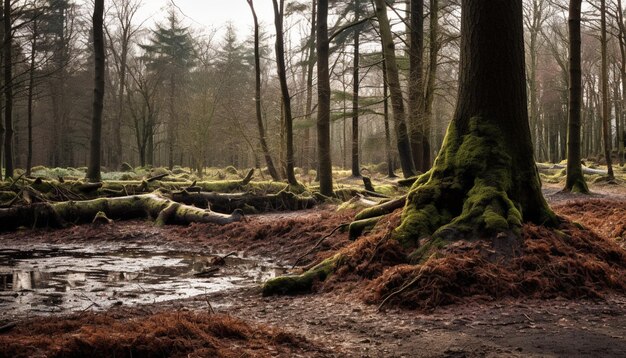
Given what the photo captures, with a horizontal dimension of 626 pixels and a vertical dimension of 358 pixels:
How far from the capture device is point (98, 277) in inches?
311

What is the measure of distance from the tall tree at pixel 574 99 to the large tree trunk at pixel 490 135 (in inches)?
380

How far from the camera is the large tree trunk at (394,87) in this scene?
53.7ft

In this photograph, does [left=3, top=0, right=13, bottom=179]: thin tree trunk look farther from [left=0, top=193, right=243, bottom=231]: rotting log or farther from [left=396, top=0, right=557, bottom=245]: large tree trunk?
[left=396, top=0, right=557, bottom=245]: large tree trunk

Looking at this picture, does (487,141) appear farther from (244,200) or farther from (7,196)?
(7,196)

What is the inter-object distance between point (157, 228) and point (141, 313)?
331 inches

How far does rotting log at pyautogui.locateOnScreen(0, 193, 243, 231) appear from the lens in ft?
44.6

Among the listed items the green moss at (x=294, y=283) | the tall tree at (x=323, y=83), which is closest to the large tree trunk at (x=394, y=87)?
the tall tree at (x=323, y=83)

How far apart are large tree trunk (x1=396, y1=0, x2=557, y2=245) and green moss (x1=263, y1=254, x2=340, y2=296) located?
1193mm

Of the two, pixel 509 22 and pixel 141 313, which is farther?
pixel 509 22

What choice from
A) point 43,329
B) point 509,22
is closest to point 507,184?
point 509,22

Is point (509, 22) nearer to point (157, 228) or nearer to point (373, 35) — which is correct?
point (157, 228)

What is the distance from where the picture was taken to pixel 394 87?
1620 cm

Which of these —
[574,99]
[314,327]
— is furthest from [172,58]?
[314,327]

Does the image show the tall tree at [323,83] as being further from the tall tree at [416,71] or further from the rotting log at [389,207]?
the rotting log at [389,207]
